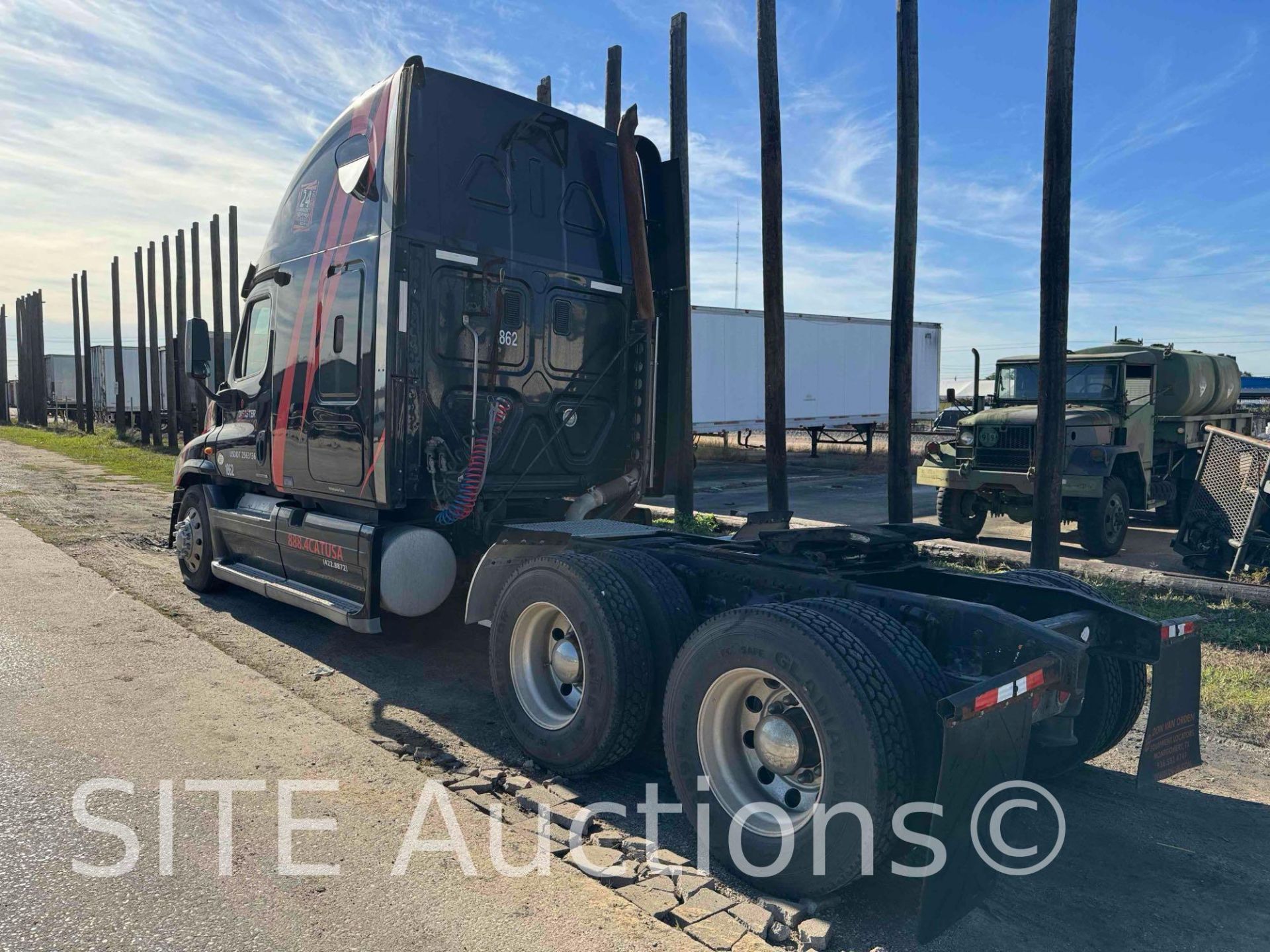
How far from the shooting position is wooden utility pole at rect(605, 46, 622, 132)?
507 inches

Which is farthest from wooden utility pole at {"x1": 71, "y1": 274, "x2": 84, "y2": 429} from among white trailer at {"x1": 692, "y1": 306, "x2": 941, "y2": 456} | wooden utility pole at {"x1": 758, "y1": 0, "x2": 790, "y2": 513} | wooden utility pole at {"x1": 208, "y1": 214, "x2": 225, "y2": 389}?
wooden utility pole at {"x1": 758, "y1": 0, "x2": 790, "y2": 513}

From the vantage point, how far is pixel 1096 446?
10859 millimetres

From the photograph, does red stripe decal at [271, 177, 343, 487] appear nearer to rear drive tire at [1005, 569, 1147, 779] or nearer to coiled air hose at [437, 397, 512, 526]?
coiled air hose at [437, 397, 512, 526]

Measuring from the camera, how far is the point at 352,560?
600 centimetres

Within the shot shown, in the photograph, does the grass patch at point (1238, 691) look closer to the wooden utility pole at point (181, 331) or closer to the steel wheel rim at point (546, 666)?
the steel wheel rim at point (546, 666)

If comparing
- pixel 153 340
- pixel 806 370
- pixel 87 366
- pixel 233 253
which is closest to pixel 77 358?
pixel 87 366

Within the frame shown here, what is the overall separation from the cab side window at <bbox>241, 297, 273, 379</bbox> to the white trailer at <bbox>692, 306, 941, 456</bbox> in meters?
12.6

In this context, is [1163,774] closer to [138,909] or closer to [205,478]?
[138,909]

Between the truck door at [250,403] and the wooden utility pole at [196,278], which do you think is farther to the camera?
the wooden utility pole at [196,278]

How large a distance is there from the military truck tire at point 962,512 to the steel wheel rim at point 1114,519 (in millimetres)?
1620

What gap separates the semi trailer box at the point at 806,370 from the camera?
22.0 m

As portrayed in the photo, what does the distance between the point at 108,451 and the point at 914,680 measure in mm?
31329

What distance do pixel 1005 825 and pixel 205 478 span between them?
23.0 feet

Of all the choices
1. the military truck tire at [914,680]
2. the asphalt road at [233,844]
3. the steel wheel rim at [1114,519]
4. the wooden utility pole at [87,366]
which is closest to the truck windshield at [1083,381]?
the steel wheel rim at [1114,519]
